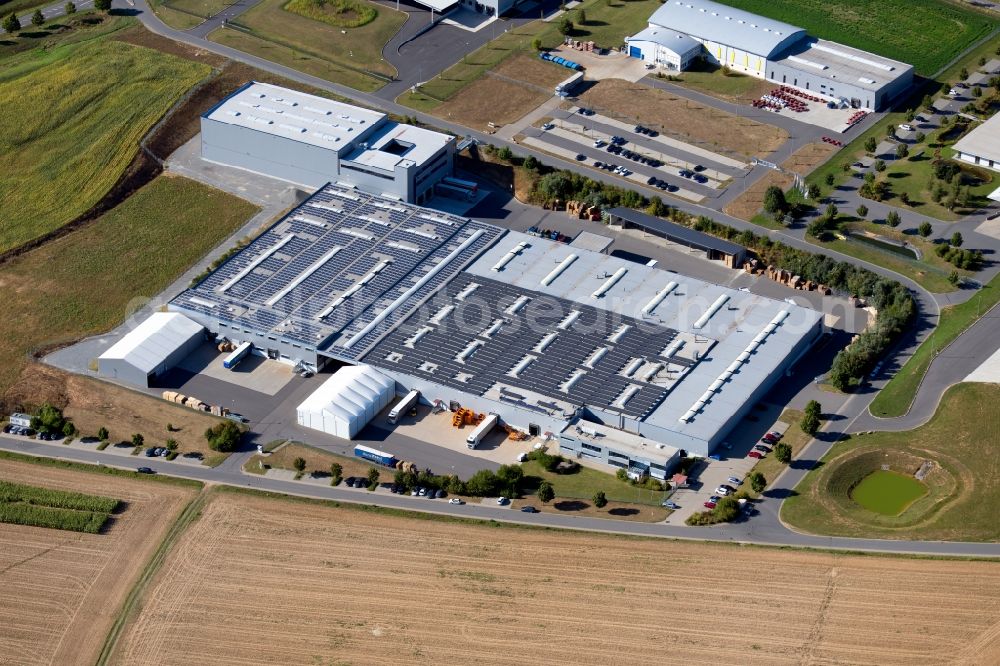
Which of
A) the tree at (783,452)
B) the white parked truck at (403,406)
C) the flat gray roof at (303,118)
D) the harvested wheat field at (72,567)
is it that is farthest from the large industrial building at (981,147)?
the harvested wheat field at (72,567)

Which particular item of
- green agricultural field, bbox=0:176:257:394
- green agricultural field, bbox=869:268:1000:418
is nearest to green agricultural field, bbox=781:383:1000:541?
green agricultural field, bbox=869:268:1000:418

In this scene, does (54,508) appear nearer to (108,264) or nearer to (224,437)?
(224,437)

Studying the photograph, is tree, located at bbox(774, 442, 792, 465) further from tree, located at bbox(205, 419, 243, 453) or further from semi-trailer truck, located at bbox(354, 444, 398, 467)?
tree, located at bbox(205, 419, 243, 453)

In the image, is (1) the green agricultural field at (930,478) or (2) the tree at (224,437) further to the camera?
(2) the tree at (224,437)

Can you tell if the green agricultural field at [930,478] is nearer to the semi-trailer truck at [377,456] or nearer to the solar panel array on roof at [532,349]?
the solar panel array on roof at [532,349]

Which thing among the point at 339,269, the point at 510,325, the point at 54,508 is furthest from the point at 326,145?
the point at 54,508

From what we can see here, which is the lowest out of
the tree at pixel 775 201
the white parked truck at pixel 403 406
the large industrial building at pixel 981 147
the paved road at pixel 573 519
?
the paved road at pixel 573 519
